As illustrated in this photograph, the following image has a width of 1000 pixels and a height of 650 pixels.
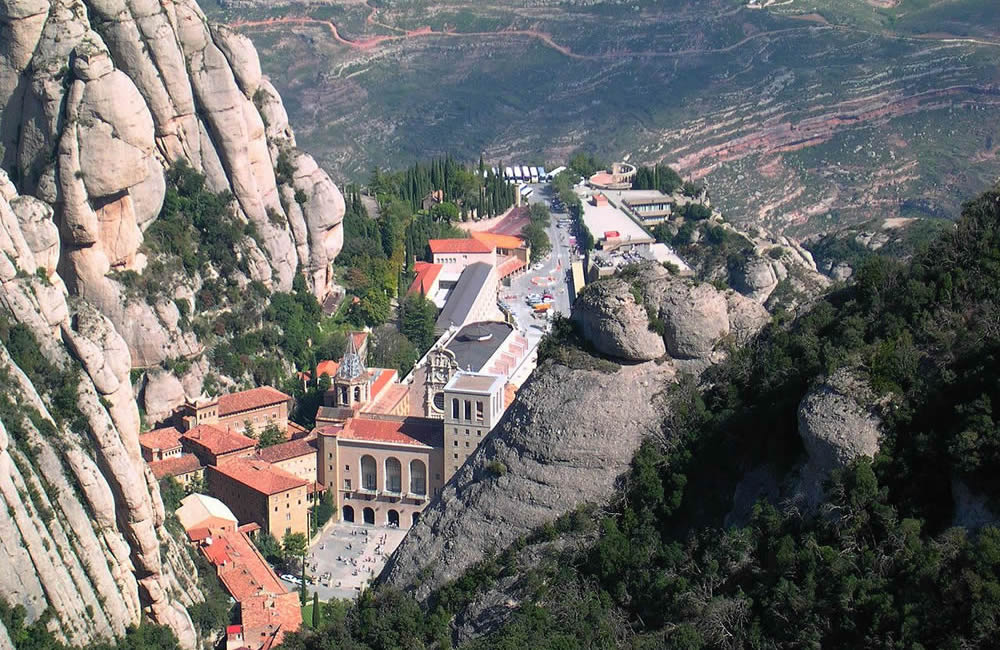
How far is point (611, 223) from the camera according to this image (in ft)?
323

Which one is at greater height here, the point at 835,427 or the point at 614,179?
the point at 835,427

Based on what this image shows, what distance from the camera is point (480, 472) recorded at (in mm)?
31703

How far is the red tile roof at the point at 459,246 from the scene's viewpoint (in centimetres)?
8800

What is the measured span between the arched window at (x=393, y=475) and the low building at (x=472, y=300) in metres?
16.5

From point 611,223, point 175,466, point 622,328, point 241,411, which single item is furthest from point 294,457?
point 611,223

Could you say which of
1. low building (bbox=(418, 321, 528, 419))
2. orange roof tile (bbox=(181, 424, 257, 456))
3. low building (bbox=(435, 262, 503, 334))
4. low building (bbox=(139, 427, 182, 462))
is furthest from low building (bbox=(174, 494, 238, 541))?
low building (bbox=(435, 262, 503, 334))

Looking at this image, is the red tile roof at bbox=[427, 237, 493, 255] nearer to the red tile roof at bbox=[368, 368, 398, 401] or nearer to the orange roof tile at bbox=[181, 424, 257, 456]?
the red tile roof at bbox=[368, 368, 398, 401]

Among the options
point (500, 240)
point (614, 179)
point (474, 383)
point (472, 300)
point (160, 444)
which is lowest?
point (614, 179)

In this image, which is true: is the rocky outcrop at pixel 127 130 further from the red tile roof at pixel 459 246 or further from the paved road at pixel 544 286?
the paved road at pixel 544 286

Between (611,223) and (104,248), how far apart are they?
Result: 129 feet

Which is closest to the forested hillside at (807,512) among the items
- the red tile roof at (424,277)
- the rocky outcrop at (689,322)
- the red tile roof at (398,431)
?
the rocky outcrop at (689,322)

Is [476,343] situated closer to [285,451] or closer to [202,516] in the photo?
[285,451]

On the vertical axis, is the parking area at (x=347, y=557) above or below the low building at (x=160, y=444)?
below

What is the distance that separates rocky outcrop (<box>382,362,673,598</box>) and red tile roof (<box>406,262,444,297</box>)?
50980 millimetres
